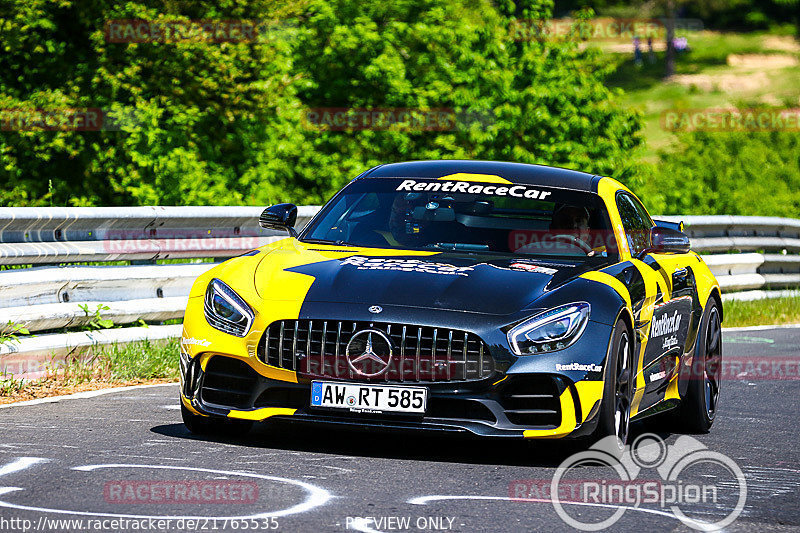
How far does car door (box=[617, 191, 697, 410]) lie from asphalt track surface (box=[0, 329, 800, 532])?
0.38 m

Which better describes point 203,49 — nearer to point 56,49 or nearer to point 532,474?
point 56,49

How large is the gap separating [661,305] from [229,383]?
245 centimetres

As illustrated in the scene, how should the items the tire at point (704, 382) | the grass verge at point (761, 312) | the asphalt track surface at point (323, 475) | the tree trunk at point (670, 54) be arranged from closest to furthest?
the asphalt track surface at point (323, 475), the tire at point (704, 382), the grass verge at point (761, 312), the tree trunk at point (670, 54)

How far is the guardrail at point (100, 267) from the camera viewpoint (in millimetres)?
8469

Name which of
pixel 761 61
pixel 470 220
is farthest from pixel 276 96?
pixel 761 61

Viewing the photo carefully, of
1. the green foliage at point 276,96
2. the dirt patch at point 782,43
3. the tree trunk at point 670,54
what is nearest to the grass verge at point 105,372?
the green foliage at point 276,96

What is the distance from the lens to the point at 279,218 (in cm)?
795

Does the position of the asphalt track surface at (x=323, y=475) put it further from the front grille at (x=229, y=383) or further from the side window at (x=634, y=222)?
the side window at (x=634, y=222)

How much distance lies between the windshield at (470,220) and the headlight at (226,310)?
103 centimetres

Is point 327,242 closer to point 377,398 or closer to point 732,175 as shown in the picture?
point 377,398

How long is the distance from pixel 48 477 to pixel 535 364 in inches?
84.8

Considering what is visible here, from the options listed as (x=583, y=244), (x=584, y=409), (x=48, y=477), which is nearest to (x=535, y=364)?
(x=584, y=409)

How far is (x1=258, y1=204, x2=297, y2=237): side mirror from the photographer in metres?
7.93

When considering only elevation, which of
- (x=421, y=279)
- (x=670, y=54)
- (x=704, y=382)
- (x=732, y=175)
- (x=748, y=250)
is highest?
(x=670, y=54)
